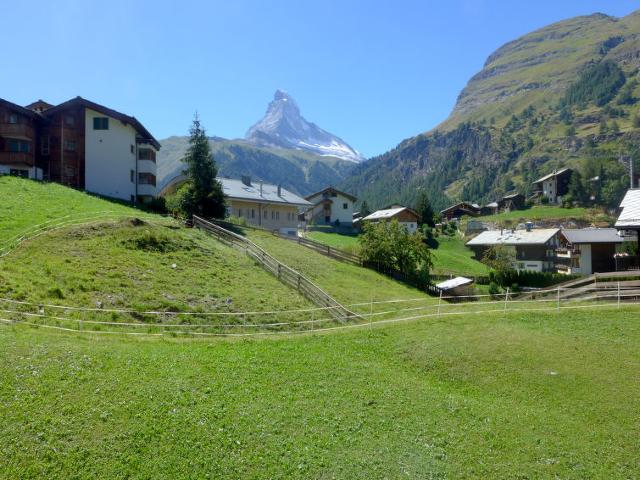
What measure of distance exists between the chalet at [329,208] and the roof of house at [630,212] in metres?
58.9

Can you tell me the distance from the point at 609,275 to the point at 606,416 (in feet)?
79.1

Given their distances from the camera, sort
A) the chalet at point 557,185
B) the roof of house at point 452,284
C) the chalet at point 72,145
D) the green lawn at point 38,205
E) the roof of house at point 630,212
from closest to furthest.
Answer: the roof of house at point 630,212, the green lawn at point 38,205, the roof of house at point 452,284, the chalet at point 72,145, the chalet at point 557,185

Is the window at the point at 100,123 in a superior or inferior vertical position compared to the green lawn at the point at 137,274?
superior

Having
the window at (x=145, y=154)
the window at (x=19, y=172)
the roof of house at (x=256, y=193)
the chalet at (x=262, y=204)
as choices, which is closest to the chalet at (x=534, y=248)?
the chalet at (x=262, y=204)

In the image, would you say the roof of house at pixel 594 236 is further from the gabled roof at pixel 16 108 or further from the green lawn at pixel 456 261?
the gabled roof at pixel 16 108

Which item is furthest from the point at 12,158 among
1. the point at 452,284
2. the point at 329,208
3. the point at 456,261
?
the point at 329,208

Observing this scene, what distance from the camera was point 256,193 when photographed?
63719 mm

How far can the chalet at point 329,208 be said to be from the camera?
3548 inches

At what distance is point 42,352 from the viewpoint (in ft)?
50.0

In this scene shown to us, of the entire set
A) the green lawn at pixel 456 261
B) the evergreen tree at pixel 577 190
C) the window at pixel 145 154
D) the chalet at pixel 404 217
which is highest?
the evergreen tree at pixel 577 190

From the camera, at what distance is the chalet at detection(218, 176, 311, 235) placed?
196ft

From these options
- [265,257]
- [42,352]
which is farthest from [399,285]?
[42,352]

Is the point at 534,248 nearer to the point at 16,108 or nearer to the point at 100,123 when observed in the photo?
the point at 100,123

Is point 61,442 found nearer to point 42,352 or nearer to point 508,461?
point 42,352
